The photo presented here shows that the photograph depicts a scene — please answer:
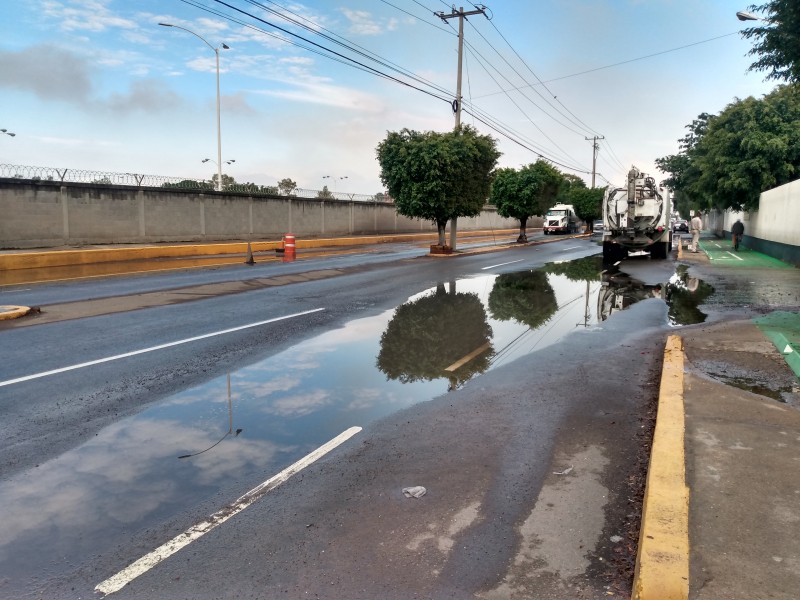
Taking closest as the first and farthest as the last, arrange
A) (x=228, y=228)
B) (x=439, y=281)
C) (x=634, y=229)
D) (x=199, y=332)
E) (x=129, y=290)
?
(x=199, y=332), (x=129, y=290), (x=439, y=281), (x=634, y=229), (x=228, y=228)

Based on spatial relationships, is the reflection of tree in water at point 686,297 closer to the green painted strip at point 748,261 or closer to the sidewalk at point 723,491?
the green painted strip at point 748,261

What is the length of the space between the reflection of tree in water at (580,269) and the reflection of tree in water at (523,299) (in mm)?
1223

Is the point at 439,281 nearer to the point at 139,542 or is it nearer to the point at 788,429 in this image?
the point at 788,429

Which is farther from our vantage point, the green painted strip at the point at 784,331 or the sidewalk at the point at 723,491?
the green painted strip at the point at 784,331

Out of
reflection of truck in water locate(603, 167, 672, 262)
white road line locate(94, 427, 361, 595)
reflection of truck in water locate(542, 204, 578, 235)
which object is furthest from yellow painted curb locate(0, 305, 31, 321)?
reflection of truck in water locate(542, 204, 578, 235)

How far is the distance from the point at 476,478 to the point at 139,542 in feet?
7.45

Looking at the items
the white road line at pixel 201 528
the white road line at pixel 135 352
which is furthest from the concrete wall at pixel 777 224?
the white road line at pixel 201 528

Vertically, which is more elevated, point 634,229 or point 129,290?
point 634,229

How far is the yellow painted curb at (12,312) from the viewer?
33.8 ft

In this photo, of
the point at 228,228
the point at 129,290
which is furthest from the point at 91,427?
the point at 228,228

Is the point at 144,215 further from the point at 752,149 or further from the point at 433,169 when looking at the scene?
the point at 752,149

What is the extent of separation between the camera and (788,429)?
488 centimetres

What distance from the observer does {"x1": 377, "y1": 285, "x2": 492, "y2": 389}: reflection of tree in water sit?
743 centimetres

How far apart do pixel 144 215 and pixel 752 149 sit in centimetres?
3040
